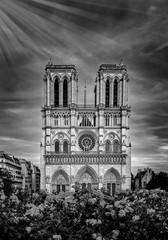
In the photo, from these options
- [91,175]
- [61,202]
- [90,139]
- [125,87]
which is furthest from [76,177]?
[61,202]

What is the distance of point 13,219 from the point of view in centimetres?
871

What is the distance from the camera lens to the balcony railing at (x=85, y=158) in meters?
60.4

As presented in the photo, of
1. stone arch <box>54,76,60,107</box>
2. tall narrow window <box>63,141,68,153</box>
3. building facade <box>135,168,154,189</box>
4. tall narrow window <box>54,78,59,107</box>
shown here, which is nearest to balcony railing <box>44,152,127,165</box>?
tall narrow window <box>63,141,68,153</box>

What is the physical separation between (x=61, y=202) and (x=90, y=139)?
52.5 meters

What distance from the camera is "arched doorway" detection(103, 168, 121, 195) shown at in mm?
60812

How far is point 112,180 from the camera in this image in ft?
202

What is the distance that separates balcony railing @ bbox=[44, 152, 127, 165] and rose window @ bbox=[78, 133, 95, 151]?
2.03 meters

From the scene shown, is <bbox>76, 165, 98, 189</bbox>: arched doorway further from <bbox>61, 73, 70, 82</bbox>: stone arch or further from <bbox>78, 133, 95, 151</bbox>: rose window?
<bbox>61, 73, 70, 82</bbox>: stone arch

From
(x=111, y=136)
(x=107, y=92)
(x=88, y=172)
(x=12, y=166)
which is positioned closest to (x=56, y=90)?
(x=107, y=92)

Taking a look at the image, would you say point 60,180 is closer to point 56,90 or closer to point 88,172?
point 88,172

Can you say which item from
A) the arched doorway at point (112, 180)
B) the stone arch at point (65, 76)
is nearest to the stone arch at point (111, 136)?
the arched doorway at point (112, 180)

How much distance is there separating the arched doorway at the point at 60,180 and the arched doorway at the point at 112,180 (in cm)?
734

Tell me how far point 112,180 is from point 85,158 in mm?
6727

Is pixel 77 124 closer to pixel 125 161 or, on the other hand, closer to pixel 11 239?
pixel 125 161
